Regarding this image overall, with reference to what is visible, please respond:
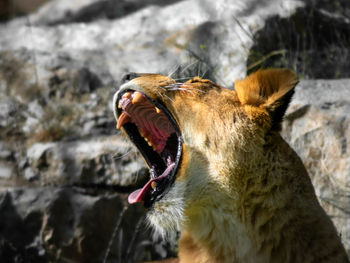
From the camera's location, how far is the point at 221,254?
2.20 metres

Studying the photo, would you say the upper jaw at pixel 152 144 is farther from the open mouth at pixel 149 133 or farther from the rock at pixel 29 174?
the rock at pixel 29 174

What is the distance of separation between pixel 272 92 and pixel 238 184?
49cm

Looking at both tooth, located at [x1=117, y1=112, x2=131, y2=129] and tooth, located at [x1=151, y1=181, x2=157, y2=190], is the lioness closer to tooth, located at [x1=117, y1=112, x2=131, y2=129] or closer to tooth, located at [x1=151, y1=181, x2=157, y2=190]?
tooth, located at [x1=151, y1=181, x2=157, y2=190]

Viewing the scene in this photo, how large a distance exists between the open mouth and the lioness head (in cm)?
1

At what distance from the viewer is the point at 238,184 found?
7.06 ft

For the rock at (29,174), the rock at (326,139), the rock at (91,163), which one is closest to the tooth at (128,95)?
the rock at (91,163)

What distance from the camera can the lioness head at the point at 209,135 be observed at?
216cm

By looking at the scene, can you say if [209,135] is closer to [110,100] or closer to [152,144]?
[152,144]

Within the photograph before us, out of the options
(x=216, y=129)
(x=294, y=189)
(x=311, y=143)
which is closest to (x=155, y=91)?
(x=216, y=129)

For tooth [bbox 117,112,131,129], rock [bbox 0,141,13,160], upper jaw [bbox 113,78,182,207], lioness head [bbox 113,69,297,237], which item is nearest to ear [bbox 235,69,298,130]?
lioness head [bbox 113,69,297,237]

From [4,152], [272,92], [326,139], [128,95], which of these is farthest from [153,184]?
[4,152]

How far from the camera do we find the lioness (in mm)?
2145

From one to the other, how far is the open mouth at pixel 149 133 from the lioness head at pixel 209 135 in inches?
0.5

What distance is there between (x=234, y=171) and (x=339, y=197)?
1.52 m
